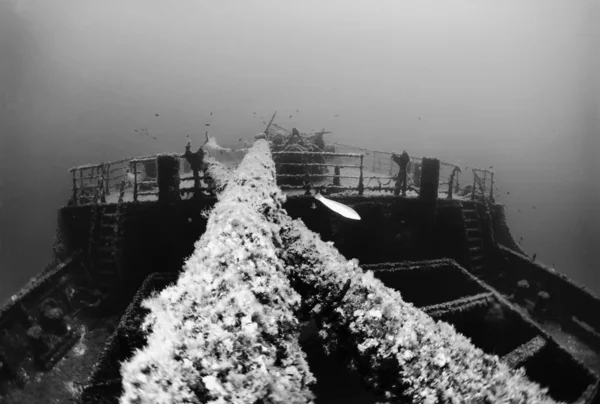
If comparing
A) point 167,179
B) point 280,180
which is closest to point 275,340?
point 167,179

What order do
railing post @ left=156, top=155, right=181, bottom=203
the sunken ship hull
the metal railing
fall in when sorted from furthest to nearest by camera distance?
the metal railing < railing post @ left=156, top=155, right=181, bottom=203 < the sunken ship hull

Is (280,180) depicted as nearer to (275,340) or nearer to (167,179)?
(167,179)

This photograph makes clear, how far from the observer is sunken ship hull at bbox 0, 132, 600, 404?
6180 millimetres

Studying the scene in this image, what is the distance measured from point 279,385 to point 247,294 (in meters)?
0.41

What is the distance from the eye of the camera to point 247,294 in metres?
1.27

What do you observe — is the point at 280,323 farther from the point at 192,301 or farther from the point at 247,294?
the point at 192,301

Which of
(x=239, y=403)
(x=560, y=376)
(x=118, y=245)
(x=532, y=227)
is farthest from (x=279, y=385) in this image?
(x=532, y=227)

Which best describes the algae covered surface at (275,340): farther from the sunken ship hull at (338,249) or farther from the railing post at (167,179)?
the railing post at (167,179)

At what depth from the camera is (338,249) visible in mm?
7832

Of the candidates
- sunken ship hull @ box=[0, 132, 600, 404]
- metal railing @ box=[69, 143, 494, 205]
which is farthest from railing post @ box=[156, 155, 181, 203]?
metal railing @ box=[69, 143, 494, 205]

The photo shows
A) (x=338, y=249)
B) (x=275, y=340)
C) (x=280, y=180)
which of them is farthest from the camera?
(x=280, y=180)

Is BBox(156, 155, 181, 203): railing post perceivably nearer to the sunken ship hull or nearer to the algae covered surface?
the sunken ship hull

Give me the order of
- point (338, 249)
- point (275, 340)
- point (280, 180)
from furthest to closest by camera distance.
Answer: point (280, 180) < point (338, 249) < point (275, 340)

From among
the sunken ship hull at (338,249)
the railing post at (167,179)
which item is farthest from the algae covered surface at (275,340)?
the railing post at (167,179)
